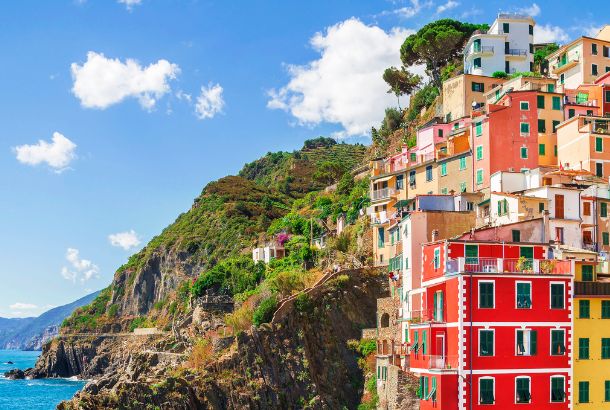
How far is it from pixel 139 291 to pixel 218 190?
2573 cm

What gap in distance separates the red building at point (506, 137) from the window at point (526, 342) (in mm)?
18914

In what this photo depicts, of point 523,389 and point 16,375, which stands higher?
point 523,389

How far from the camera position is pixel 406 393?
46.2 metres

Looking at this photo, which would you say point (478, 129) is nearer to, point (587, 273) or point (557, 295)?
point (587, 273)

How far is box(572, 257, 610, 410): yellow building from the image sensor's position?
43156 millimetres

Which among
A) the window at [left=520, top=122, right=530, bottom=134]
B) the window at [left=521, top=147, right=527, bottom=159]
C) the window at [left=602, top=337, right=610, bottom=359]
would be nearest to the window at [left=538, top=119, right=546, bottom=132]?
the window at [left=520, top=122, right=530, bottom=134]

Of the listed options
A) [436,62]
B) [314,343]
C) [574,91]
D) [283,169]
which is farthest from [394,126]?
[283,169]

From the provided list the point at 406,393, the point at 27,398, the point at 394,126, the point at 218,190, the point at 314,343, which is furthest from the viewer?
the point at 218,190

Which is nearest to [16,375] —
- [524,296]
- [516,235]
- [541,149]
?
[541,149]

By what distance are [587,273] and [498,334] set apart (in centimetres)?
629

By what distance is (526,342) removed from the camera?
42688 millimetres

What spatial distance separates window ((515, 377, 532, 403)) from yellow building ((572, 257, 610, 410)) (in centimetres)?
242

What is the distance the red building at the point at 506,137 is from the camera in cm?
6081

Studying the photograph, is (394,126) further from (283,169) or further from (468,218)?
(283,169)
